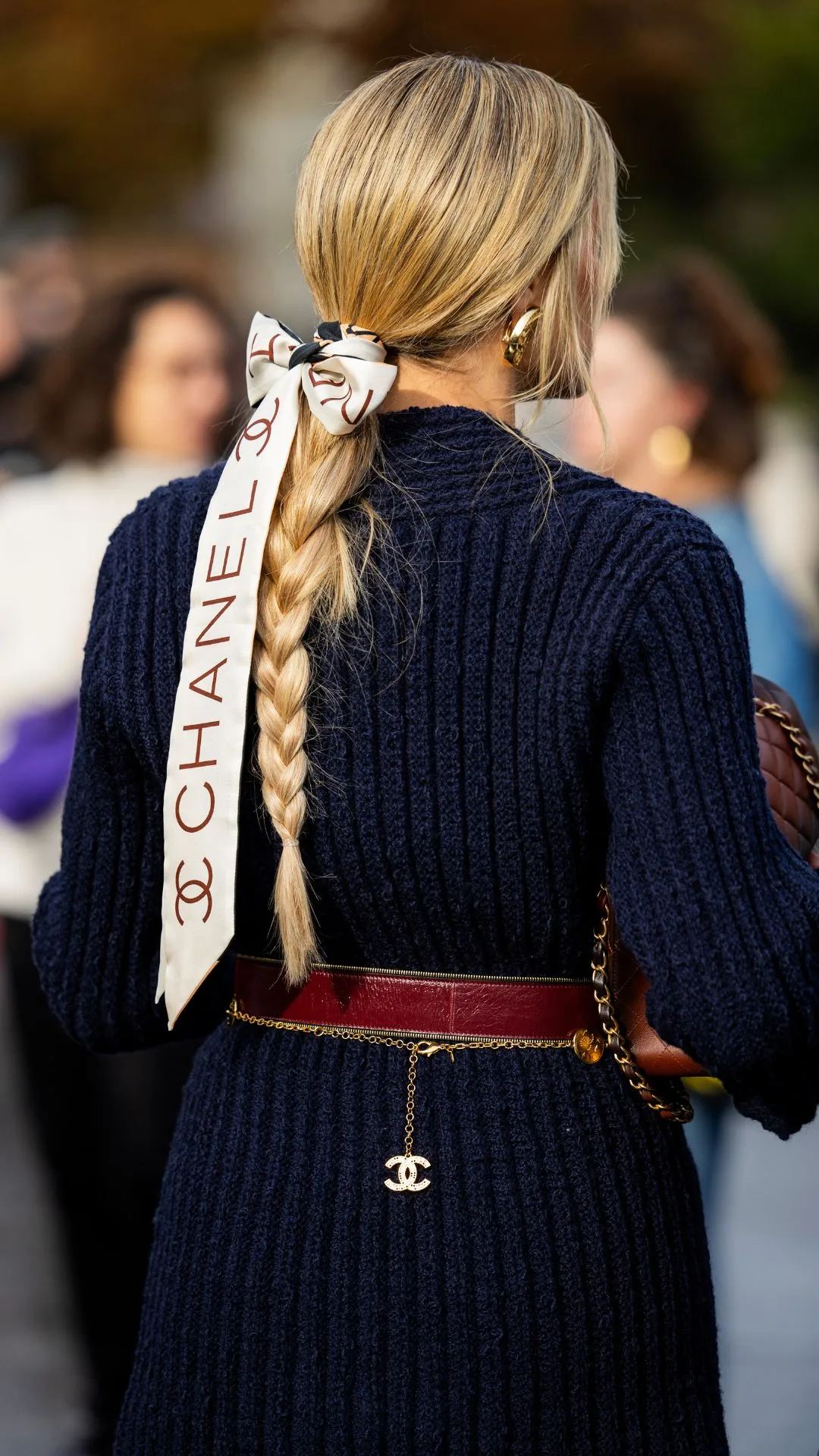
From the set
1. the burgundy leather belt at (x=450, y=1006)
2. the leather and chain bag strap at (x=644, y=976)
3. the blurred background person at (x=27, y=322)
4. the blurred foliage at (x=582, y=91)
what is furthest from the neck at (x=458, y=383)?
the blurred foliage at (x=582, y=91)

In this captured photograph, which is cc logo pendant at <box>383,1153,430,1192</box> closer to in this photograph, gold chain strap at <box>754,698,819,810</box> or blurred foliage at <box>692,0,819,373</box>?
gold chain strap at <box>754,698,819,810</box>

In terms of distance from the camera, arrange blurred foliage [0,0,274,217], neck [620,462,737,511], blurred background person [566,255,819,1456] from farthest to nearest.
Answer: blurred foliage [0,0,274,217] → neck [620,462,737,511] → blurred background person [566,255,819,1456]

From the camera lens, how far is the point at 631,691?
5.63ft

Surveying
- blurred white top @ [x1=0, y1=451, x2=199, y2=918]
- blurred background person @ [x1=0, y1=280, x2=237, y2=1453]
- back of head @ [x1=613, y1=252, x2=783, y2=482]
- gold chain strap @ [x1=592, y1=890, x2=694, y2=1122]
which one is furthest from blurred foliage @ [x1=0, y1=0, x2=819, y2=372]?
gold chain strap @ [x1=592, y1=890, x2=694, y2=1122]

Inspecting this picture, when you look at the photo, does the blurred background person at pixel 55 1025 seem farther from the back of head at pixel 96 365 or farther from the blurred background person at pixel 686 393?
the blurred background person at pixel 686 393

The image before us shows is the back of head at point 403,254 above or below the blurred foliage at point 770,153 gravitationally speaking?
above

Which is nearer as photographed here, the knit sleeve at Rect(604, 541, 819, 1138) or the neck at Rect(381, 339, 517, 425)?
the knit sleeve at Rect(604, 541, 819, 1138)

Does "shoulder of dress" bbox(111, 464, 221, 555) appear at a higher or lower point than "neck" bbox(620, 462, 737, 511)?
higher

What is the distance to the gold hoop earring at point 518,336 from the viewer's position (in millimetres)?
1823

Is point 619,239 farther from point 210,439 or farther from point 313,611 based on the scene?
point 210,439

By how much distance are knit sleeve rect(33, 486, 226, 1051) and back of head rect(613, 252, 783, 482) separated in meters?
2.23

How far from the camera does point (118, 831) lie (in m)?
1.98

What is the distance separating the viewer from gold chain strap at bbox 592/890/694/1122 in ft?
6.07

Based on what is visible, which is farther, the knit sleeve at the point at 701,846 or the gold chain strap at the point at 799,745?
the gold chain strap at the point at 799,745
